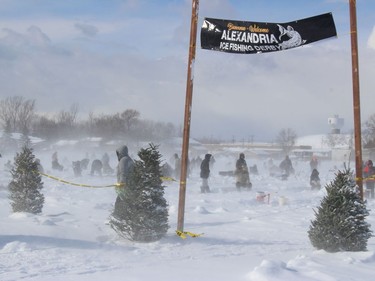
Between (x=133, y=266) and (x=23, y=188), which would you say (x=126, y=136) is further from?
(x=133, y=266)

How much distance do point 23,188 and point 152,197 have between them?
167 inches

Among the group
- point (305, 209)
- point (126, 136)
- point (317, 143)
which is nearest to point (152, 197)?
point (305, 209)

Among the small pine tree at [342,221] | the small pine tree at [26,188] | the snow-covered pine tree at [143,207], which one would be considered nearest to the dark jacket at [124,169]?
the snow-covered pine tree at [143,207]

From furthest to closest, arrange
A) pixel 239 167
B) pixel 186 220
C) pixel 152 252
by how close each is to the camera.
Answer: pixel 239 167
pixel 186 220
pixel 152 252

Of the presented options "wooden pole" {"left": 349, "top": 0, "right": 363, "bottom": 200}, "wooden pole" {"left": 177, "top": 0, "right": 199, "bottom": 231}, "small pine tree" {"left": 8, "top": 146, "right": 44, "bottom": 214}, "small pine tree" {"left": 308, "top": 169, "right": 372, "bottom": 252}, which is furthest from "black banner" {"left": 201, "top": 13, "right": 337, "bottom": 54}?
"small pine tree" {"left": 8, "top": 146, "right": 44, "bottom": 214}

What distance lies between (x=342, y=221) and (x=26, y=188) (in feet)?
23.3

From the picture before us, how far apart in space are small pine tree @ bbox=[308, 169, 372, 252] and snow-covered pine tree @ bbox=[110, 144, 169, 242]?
2.50 m

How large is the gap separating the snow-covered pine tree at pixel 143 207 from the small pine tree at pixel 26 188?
3472 mm

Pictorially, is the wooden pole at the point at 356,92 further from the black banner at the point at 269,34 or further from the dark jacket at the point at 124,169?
the dark jacket at the point at 124,169

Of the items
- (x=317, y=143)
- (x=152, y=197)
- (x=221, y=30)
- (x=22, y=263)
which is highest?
(x=317, y=143)

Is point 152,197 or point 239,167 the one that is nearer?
point 152,197

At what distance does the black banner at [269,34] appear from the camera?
9.07m

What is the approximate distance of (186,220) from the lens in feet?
39.7

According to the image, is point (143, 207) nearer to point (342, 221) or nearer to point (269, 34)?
point (342, 221)
